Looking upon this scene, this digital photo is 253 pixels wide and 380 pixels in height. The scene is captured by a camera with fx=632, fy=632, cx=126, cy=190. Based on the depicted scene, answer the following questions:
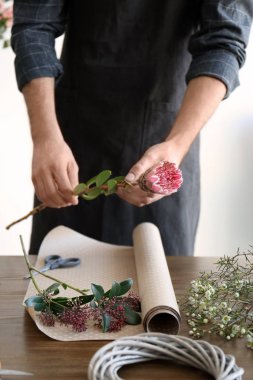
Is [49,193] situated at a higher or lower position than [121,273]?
higher

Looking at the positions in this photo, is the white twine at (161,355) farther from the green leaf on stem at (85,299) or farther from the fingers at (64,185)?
the fingers at (64,185)

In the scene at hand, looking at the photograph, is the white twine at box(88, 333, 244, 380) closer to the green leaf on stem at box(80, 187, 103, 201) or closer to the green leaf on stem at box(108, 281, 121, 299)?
the green leaf on stem at box(108, 281, 121, 299)

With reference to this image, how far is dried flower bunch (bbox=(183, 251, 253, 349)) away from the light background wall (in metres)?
1.43

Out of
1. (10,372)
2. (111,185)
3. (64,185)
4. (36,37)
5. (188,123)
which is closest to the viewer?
(10,372)

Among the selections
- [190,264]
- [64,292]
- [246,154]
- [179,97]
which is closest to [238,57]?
[179,97]

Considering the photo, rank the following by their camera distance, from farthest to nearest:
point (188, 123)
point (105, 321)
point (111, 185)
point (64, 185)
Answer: point (188, 123), point (64, 185), point (111, 185), point (105, 321)

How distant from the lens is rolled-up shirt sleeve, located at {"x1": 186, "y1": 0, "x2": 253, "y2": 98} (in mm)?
1210

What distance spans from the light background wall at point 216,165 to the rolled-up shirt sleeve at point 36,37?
40.5 inches

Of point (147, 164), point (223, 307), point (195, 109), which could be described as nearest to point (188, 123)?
point (195, 109)

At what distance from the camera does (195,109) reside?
46.2 inches

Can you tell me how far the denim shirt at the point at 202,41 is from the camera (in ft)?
4.01

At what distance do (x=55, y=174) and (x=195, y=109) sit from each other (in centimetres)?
29

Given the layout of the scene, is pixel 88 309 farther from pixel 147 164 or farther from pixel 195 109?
pixel 195 109

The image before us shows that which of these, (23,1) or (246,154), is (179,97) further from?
(246,154)
